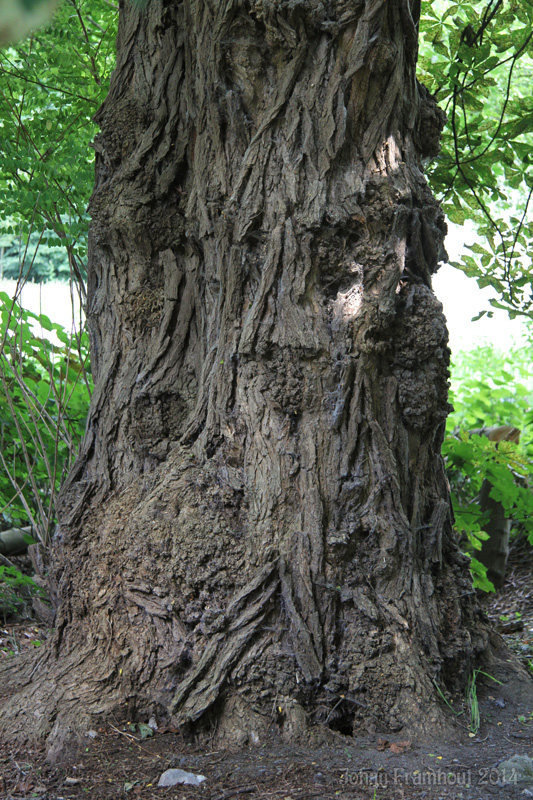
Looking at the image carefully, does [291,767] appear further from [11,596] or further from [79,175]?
[79,175]

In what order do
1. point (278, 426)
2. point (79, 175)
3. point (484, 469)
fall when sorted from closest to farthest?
point (278, 426) < point (79, 175) < point (484, 469)

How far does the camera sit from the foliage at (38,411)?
3.57m

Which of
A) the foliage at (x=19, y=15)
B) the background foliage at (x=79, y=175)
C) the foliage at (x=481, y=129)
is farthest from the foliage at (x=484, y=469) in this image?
the foliage at (x=19, y=15)

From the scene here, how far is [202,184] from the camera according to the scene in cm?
265

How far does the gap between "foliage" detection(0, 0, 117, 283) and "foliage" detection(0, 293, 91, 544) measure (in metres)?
0.41

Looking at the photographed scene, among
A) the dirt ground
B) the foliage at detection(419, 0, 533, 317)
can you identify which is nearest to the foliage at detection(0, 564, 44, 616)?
the dirt ground

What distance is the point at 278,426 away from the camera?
2.43m

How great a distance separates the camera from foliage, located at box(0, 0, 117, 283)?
3191mm

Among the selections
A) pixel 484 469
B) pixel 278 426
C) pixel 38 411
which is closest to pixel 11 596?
pixel 38 411

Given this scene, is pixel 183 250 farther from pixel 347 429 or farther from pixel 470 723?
pixel 470 723

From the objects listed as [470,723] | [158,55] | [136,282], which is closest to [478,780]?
[470,723]

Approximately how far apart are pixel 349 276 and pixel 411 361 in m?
0.40

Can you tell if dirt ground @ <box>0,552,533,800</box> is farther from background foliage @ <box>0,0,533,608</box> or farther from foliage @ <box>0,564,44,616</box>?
foliage @ <box>0,564,44,616</box>

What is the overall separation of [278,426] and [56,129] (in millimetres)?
2374
